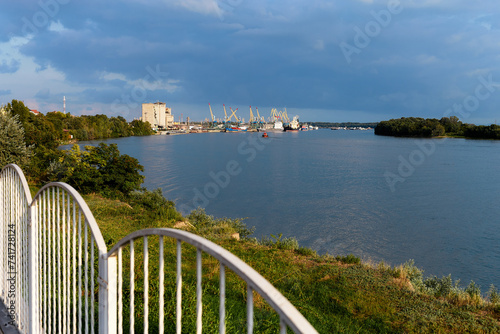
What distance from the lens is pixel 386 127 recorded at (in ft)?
253

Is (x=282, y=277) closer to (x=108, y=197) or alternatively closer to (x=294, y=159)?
(x=108, y=197)

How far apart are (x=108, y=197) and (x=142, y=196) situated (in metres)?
1.62

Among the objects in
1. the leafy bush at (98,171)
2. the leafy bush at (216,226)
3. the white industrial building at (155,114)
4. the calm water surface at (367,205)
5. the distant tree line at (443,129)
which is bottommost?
the calm water surface at (367,205)

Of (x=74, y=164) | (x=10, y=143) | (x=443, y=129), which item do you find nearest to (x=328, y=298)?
(x=74, y=164)

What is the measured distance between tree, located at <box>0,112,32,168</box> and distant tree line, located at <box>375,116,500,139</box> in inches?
2440

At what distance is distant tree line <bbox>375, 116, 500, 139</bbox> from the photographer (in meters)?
61.1

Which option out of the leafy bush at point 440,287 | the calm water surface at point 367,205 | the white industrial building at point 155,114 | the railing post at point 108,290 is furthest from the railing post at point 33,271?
the white industrial building at point 155,114

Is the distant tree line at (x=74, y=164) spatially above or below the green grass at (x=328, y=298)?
above

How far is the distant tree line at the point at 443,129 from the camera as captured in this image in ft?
200

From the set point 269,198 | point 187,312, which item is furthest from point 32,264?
point 269,198

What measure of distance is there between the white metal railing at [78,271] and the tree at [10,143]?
8.62 metres
